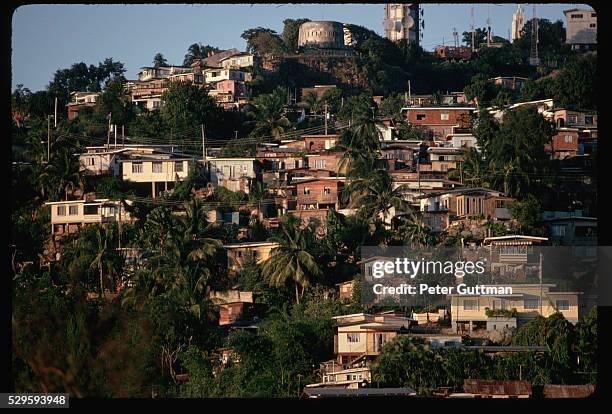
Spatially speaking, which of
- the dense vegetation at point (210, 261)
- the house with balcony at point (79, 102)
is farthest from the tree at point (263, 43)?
the house with balcony at point (79, 102)

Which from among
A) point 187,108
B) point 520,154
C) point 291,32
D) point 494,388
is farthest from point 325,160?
point 291,32

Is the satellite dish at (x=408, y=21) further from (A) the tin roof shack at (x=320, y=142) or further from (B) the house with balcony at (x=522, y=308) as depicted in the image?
(B) the house with balcony at (x=522, y=308)

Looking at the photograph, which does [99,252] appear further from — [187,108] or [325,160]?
[187,108]

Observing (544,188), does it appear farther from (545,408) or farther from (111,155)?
(545,408)

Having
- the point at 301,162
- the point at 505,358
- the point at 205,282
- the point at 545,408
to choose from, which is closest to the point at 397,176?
the point at 301,162

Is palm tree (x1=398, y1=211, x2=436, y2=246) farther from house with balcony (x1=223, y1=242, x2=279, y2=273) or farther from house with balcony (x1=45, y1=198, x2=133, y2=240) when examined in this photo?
house with balcony (x1=45, y1=198, x2=133, y2=240)
